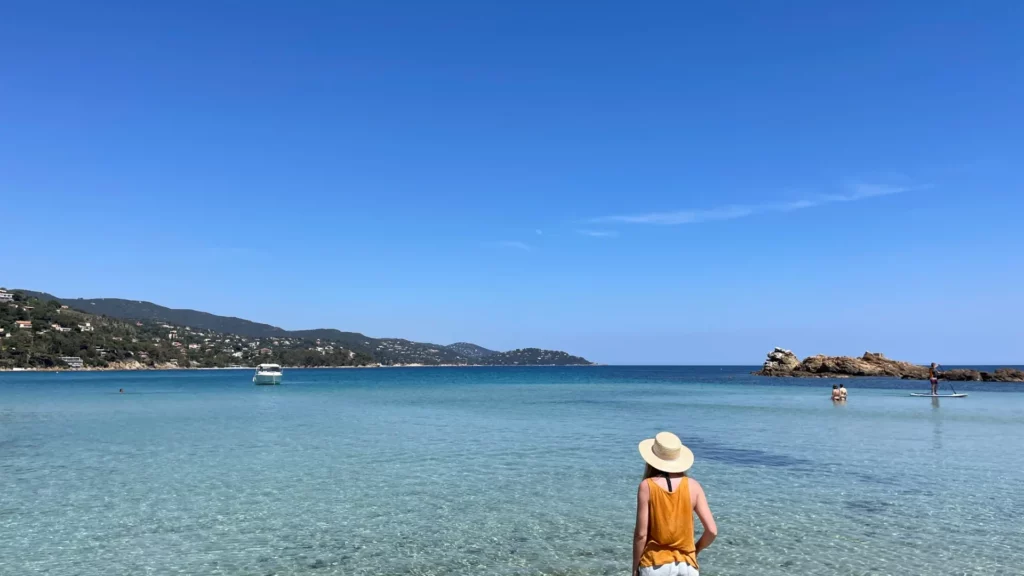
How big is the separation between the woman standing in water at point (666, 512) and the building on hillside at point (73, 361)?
22411 centimetres

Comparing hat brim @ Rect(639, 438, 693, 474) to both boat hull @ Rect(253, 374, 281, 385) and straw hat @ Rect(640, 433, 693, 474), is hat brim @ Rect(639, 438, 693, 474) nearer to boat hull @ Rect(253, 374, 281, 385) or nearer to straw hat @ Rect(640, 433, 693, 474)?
straw hat @ Rect(640, 433, 693, 474)

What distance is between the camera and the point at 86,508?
15047 mm

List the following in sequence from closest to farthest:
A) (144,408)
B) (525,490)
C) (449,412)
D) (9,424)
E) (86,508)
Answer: (86,508) < (525,490) < (9,424) < (449,412) < (144,408)

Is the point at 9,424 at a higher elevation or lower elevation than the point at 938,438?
lower

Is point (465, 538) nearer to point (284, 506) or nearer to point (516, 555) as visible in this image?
point (516, 555)

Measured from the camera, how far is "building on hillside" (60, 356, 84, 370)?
188m

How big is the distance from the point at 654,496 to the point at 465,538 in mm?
7301

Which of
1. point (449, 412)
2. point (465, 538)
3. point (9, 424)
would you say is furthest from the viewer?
point (449, 412)

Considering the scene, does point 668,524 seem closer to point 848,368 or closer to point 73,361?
point 848,368

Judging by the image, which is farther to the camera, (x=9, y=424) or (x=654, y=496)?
(x=9, y=424)

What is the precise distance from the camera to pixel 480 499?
630 inches

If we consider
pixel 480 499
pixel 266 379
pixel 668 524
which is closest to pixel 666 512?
pixel 668 524

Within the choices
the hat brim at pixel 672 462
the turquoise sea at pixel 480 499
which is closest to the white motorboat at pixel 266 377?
the turquoise sea at pixel 480 499

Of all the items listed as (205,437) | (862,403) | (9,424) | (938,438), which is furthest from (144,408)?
(862,403)
